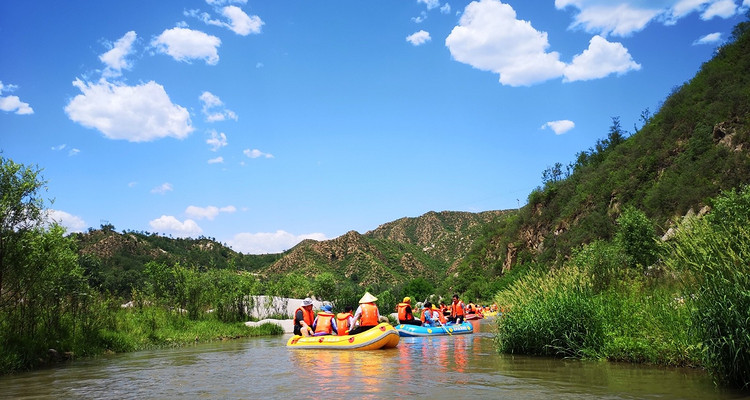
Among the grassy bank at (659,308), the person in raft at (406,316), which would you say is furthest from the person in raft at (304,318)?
the grassy bank at (659,308)

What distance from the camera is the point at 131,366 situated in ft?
46.2

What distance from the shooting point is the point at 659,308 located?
32.1 feet

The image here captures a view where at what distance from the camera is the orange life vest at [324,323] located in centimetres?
1758

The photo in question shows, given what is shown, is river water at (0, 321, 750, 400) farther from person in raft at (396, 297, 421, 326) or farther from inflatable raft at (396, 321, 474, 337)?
person in raft at (396, 297, 421, 326)

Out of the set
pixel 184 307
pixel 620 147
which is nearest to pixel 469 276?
pixel 620 147

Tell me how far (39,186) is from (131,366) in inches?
218

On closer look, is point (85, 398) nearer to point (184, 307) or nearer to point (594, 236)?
point (184, 307)

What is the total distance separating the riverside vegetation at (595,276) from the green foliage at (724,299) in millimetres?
21

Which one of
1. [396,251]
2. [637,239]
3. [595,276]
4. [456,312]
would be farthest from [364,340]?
[396,251]

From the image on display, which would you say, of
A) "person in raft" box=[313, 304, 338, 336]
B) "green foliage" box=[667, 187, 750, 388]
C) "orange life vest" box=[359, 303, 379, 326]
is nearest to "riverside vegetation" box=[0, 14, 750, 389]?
"green foliage" box=[667, 187, 750, 388]

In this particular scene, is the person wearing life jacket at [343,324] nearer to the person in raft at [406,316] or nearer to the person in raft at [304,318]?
the person in raft at [304,318]

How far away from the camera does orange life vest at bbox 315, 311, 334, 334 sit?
17.6 meters

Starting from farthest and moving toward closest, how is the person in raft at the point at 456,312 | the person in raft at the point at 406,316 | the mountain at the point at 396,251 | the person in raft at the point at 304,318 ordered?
1. the mountain at the point at 396,251
2. the person in raft at the point at 456,312
3. the person in raft at the point at 406,316
4. the person in raft at the point at 304,318

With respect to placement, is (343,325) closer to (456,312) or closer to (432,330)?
(432,330)
